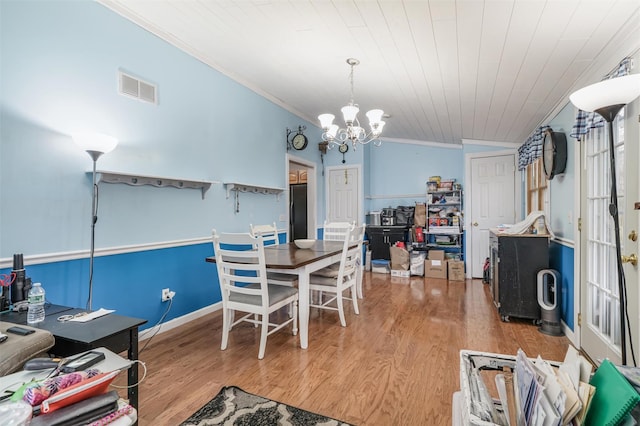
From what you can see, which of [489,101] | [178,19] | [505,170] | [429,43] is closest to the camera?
[429,43]

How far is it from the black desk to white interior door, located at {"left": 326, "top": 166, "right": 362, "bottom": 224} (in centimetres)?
472

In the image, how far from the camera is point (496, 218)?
5.04 m

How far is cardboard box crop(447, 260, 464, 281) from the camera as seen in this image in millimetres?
4988

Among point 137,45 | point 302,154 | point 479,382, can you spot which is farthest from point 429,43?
point 302,154

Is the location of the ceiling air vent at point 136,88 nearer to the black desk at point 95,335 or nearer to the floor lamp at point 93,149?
the floor lamp at point 93,149

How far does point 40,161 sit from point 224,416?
79.7 inches

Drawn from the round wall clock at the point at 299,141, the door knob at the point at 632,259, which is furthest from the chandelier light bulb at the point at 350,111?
the door knob at the point at 632,259

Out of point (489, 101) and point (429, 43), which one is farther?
point (489, 101)

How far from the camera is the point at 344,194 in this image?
6027mm

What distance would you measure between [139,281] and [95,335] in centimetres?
141

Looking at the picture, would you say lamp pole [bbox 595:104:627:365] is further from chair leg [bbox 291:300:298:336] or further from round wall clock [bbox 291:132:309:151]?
round wall clock [bbox 291:132:309:151]

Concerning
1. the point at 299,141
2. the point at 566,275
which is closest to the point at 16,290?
the point at 299,141

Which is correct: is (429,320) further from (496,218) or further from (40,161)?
(40,161)

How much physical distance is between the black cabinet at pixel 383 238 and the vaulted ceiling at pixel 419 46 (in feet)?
7.65
